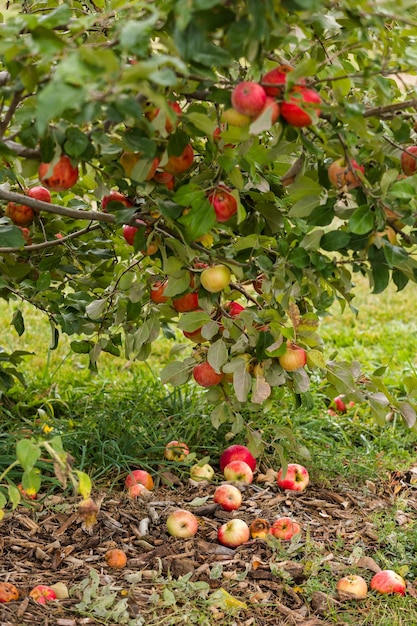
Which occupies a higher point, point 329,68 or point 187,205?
point 329,68

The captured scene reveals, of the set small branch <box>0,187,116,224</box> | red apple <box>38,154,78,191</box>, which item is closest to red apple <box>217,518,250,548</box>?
small branch <box>0,187,116,224</box>

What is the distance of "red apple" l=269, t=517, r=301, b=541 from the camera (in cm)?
283

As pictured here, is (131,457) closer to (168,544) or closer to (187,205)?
(168,544)

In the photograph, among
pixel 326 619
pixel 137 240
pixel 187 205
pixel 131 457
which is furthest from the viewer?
pixel 131 457

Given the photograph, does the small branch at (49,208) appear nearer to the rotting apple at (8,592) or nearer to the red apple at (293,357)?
the red apple at (293,357)

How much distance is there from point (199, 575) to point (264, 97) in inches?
62.1

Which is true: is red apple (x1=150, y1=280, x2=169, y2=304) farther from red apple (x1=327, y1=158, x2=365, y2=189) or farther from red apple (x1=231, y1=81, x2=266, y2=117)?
red apple (x1=231, y1=81, x2=266, y2=117)

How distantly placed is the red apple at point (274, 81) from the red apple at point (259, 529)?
1.66m

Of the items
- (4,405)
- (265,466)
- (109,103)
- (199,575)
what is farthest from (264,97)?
(4,405)

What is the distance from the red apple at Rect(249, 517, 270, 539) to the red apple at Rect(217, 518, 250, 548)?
A: 0.13ft

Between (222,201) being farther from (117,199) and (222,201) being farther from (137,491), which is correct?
(137,491)

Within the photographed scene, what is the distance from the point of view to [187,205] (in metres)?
1.98

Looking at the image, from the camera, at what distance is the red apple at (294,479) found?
317cm

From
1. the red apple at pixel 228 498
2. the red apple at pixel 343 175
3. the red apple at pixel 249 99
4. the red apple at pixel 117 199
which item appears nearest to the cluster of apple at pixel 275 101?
the red apple at pixel 249 99
